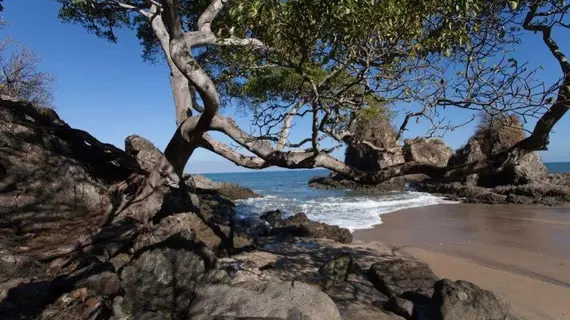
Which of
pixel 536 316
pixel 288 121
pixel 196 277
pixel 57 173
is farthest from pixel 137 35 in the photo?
pixel 536 316

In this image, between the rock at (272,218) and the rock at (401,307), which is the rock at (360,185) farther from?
→ the rock at (401,307)

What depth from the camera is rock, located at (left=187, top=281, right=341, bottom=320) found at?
150 inches

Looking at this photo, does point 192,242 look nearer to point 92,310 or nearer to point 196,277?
point 196,277

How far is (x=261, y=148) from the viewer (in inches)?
252

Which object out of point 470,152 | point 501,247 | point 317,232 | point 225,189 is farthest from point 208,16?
point 470,152

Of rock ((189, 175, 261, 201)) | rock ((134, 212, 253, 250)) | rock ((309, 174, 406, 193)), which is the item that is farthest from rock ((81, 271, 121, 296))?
rock ((309, 174, 406, 193))

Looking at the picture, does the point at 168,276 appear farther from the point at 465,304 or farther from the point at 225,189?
the point at 225,189

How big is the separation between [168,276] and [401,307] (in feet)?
9.31

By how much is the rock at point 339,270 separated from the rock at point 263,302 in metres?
1.89

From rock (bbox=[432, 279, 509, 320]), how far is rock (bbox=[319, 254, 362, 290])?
4.93 feet

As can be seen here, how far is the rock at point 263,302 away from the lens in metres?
3.82

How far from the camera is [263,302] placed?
391 centimetres

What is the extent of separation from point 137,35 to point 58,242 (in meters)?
7.19

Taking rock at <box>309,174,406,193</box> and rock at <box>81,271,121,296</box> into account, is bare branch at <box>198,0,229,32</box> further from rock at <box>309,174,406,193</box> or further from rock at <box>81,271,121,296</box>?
rock at <box>309,174,406,193</box>
